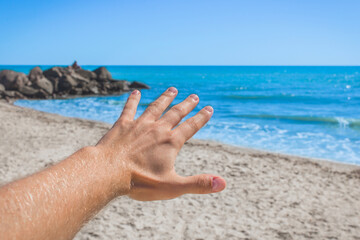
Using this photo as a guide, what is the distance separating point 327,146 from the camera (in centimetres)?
1005

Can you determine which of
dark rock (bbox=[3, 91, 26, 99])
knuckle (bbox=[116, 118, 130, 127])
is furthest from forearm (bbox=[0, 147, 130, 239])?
dark rock (bbox=[3, 91, 26, 99])

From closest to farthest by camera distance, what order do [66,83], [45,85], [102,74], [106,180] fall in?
[106,180]
[45,85]
[66,83]
[102,74]

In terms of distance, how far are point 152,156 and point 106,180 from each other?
0.22 meters

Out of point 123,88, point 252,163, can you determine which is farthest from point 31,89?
point 252,163

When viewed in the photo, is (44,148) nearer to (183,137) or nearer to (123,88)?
(183,137)

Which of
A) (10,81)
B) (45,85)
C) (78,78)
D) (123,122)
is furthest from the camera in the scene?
(78,78)

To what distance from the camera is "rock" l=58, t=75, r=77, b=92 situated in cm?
2662

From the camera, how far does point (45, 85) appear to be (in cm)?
2503

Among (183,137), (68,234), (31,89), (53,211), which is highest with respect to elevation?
(183,137)

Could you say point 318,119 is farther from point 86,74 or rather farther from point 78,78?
point 86,74

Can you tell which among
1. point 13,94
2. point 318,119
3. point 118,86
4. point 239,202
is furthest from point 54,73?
point 239,202

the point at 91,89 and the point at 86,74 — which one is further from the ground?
the point at 86,74

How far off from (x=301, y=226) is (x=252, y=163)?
2.83 m

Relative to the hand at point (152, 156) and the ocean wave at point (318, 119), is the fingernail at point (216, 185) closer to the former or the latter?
the hand at point (152, 156)
